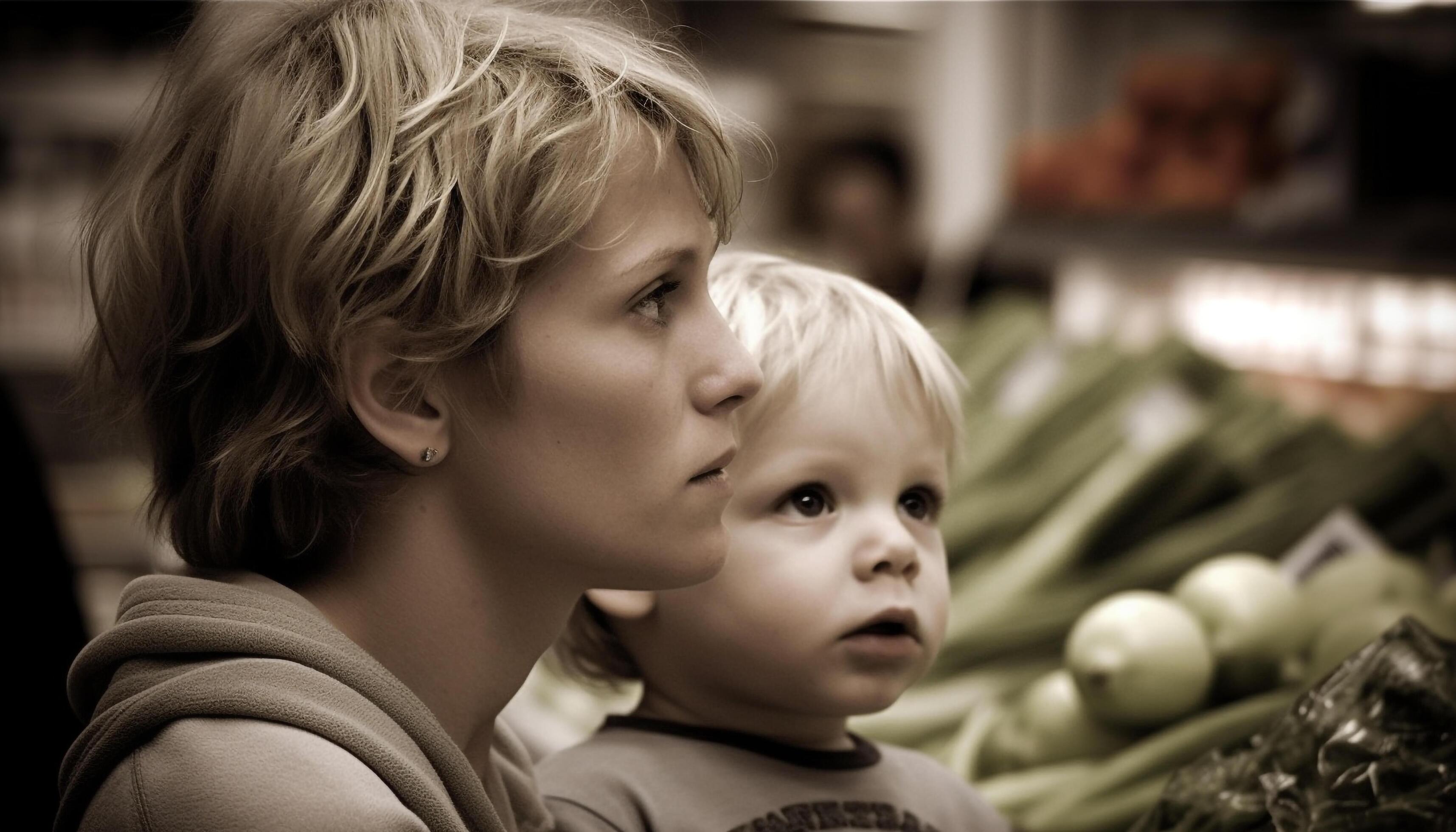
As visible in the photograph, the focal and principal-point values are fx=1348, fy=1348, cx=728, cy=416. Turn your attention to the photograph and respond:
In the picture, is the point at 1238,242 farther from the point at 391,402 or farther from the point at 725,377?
the point at 391,402

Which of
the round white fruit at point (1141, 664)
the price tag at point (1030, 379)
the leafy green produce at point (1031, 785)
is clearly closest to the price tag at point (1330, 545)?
the round white fruit at point (1141, 664)

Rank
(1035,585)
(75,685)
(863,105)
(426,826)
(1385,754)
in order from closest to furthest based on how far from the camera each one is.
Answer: (426,826), (75,685), (1385,754), (1035,585), (863,105)

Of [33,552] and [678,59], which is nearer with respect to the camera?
[678,59]

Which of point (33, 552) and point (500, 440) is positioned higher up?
point (500, 440)

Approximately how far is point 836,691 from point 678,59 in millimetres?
591

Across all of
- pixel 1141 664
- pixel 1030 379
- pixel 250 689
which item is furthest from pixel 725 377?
pixel 1030 379

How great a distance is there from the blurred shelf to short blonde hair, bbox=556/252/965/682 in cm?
166

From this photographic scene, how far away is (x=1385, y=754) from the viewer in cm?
114

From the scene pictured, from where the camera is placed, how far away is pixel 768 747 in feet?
4.13

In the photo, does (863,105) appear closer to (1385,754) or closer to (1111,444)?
(1111,444)

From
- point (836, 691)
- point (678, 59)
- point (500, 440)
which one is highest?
point (678, 59)

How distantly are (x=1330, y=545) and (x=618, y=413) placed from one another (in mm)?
1446

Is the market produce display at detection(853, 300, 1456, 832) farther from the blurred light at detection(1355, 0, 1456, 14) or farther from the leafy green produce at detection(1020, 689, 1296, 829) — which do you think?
the blurred light at detection(1355, 0, 1456, 14)

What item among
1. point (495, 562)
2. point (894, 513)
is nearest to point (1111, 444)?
point (894, 513)
